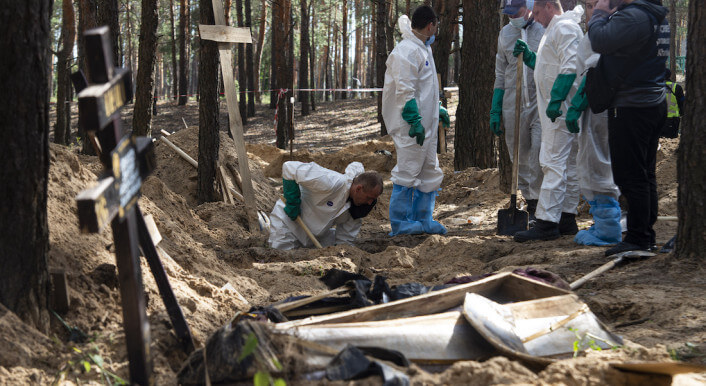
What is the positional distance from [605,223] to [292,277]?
9.02 ft

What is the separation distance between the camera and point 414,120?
6.84 metres

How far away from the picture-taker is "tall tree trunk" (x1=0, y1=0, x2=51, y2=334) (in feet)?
9.09

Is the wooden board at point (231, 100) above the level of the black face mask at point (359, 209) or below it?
above

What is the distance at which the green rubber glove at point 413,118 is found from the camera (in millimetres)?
6816

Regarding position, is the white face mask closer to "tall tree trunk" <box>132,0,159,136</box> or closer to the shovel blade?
the shovel blade

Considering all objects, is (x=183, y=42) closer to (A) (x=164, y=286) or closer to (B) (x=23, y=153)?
(B) (x=23, y=153)

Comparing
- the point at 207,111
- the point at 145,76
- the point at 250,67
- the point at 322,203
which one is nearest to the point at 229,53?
the point at 207,111

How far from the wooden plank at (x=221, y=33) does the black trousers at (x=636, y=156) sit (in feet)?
14.3

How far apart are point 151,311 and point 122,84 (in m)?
1.34

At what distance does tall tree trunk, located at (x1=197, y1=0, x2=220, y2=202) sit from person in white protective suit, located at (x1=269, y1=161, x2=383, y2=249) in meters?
2.33

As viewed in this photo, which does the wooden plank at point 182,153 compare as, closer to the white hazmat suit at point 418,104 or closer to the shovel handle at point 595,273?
the white hazmat suit at point 418,104

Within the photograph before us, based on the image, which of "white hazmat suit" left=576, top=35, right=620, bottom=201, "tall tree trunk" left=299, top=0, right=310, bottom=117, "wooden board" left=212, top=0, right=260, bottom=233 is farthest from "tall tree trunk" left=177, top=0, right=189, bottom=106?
"white hazmat suit" left=576, top=35, right=620, bottom=201

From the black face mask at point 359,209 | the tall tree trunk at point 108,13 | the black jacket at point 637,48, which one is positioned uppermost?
the tall tree trunk at point 108,13

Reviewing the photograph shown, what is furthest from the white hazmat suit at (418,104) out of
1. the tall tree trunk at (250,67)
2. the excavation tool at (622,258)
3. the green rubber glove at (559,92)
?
the tall tree trunk at (250,67)
